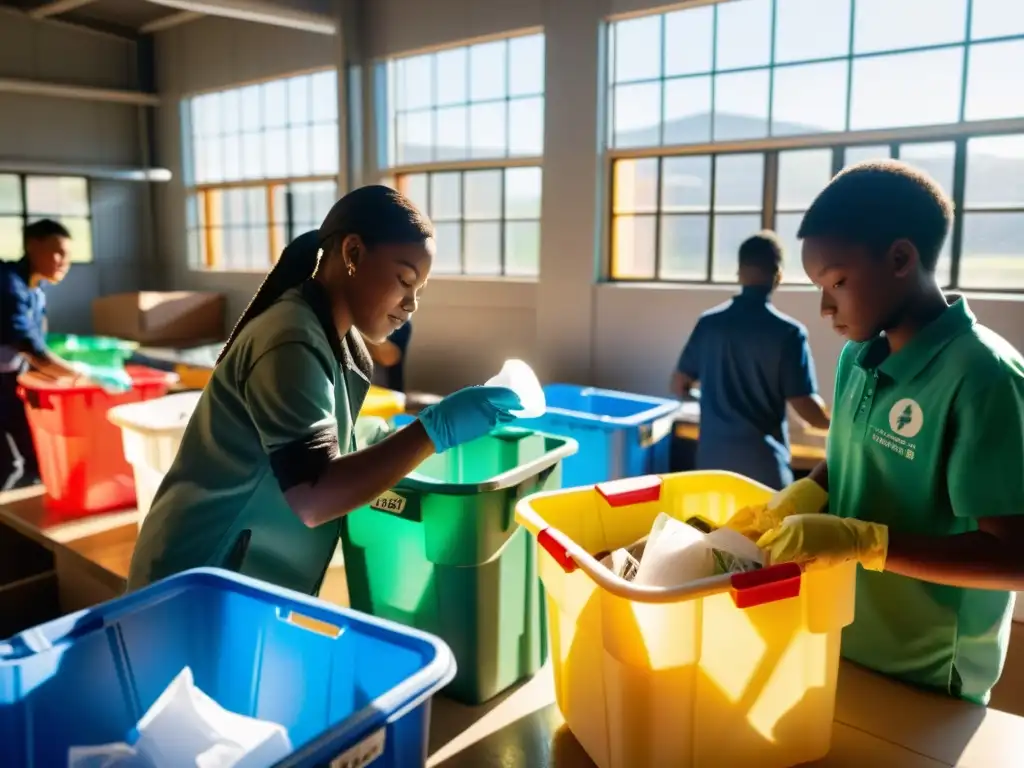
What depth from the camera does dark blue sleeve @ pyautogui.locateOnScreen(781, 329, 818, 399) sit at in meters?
2.77

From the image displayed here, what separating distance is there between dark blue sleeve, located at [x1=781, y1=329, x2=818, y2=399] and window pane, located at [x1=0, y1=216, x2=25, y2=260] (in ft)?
24.0

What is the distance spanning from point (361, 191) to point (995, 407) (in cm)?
96

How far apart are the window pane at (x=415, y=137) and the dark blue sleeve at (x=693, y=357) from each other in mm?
3565

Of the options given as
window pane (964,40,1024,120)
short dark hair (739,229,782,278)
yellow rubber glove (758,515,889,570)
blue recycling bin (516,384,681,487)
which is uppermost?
window pane (964,40,1024,120)

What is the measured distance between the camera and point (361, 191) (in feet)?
4.45

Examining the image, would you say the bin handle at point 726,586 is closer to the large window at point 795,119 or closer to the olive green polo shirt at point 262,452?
the olive green polo shirt at point 262,452

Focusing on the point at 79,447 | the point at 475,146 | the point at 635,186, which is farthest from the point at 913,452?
the point at 475,146

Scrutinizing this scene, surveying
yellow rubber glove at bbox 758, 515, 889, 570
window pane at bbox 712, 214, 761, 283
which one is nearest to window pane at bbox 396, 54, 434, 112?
window pane at bbox 712, 214, 761, 283

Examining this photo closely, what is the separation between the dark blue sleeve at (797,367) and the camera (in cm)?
277

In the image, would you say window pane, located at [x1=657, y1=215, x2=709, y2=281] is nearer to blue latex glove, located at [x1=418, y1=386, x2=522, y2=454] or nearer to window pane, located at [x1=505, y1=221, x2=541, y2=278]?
window pane, located at [x1=505, y1=221, x2=541, y2=278]

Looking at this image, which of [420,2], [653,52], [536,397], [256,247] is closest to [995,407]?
[536,397]

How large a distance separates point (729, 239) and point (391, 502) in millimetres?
3778

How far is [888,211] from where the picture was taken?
45.8 inches

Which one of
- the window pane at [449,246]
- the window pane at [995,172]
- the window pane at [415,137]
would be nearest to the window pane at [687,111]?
the window pane at [995,172]
